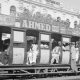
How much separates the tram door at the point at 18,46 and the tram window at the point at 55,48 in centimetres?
222

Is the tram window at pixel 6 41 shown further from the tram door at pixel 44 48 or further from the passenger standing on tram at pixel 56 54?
the passenger standing on tram at pixel 56 54

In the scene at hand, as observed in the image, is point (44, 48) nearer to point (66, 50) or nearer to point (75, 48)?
point (66, 50)

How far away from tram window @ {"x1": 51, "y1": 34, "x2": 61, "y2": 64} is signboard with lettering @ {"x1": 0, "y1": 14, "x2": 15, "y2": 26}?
308cm

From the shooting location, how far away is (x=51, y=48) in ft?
42.1

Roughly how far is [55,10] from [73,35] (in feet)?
115

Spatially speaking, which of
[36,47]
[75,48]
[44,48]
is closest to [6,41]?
[36,47]

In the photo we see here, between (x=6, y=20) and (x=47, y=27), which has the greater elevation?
(x=6, y=20)

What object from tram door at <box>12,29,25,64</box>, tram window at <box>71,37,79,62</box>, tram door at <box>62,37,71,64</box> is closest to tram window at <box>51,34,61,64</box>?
tram door at <box>62,37,71,64</box>

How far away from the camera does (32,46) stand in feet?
40.8

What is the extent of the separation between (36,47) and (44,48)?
44 centimetres

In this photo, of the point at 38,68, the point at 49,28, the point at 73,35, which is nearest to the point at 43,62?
the point at 38,68

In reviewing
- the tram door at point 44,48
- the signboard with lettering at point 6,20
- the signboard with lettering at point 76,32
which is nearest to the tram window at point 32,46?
the tram door at point 44,48

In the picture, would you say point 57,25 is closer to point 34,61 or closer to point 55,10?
point 34,61

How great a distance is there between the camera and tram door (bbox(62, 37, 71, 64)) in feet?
44.6
